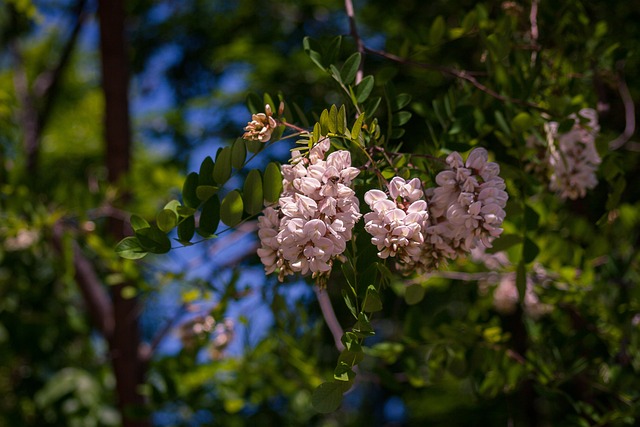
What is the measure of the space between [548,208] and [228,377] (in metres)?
1.10

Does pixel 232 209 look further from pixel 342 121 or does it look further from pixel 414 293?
pixel 414 293

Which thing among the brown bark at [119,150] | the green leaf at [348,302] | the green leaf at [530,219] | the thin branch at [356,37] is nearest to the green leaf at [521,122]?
the green leaf at [530,219]

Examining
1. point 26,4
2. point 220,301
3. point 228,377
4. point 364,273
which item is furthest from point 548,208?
point 26,4

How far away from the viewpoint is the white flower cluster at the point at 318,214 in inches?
33.7

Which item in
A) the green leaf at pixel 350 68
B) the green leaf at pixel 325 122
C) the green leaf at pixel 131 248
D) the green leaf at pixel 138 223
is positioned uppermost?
the green leaf at pixel 325 122

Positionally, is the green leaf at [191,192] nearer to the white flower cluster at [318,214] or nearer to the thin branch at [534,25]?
the white flower cluster at [318,214]

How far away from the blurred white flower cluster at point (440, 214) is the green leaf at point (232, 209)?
190mm

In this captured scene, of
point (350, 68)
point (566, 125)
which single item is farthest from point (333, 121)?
point (566, 125)

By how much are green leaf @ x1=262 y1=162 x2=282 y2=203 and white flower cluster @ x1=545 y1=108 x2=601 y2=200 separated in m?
0.58

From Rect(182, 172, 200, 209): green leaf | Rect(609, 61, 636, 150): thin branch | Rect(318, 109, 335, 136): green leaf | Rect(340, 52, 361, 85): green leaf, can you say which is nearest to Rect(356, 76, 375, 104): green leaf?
Rect(340, 52, 361, 85): green leaf

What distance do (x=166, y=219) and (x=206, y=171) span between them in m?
0.09

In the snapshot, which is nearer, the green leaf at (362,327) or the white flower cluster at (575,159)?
the green leaf at (362,327)

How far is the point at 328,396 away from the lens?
2.84ft

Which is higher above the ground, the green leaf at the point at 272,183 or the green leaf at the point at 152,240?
the green leaf at the point at 272,183
